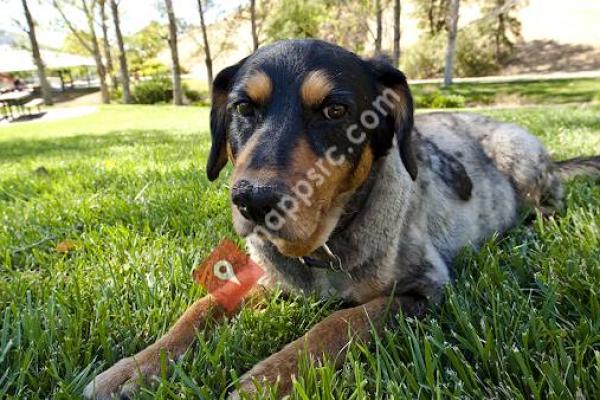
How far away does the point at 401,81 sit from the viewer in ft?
9.56

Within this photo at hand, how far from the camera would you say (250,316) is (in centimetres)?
250

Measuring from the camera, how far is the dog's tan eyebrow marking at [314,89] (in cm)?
253

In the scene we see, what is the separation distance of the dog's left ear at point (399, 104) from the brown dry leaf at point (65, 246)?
2.35 metres

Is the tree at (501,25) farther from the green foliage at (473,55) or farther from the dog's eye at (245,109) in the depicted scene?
the dog's eye at (245,109)

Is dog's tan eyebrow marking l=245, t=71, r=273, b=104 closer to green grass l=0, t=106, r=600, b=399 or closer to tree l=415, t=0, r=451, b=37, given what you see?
green grass l=0, t=106, r=600, b=399

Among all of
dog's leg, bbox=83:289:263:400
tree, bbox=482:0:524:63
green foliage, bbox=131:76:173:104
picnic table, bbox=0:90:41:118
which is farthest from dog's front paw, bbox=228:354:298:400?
tree, bbox=482:0:524:63

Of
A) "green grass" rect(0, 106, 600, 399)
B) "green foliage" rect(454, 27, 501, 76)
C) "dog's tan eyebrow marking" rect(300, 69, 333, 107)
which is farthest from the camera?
"green foliage" rect(454, 27, 501, 76)

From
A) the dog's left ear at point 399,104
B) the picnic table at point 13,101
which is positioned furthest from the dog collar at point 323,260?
the picnic table at point 13,101

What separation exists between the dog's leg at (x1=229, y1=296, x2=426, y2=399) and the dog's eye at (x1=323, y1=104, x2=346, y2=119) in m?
0.98

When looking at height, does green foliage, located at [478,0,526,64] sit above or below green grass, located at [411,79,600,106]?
above

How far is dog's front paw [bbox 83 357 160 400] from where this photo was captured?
201 cm

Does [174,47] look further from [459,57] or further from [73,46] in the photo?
[73,46]

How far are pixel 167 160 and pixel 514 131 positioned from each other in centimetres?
489

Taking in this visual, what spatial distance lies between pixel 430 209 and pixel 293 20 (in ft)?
139
